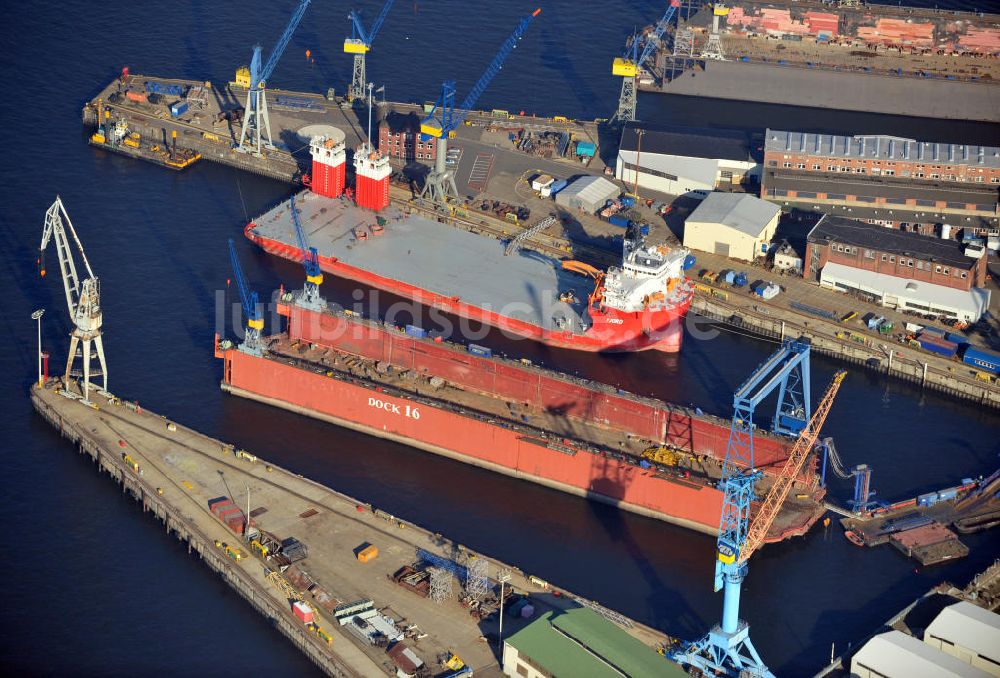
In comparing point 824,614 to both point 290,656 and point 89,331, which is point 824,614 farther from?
point 89,331

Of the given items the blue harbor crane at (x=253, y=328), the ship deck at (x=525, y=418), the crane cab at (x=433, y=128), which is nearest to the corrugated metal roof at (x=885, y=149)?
the crane cab at (x=433, y=128)

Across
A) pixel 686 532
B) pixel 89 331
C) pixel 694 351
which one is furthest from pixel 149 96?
pixel 686 532

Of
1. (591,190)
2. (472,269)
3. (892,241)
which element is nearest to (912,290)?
(892,241)

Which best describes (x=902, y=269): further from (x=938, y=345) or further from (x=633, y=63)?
(x=633, y=63)

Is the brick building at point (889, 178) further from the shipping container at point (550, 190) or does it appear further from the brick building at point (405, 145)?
the brick building at point (405, 145)

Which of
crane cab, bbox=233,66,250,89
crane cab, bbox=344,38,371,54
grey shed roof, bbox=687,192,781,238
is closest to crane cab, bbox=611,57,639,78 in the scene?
grey shed roof, bbox=687,192,781,238

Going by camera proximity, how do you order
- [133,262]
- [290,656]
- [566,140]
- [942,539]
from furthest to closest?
[566,140] < [133,262] < [942,539] < [290,656]

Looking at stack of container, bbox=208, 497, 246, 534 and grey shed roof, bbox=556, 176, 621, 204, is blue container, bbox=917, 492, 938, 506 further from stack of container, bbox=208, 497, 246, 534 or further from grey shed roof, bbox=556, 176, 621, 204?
grey shed roof, bbox=556, 176, 621, 204
